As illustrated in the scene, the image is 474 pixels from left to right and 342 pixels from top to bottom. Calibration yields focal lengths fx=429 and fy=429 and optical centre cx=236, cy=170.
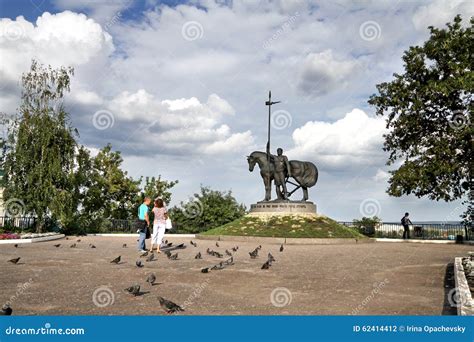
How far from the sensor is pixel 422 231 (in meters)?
34.2

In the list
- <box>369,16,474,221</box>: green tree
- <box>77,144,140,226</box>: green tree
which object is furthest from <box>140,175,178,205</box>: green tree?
<box>369,16,474,221</box>: green tree

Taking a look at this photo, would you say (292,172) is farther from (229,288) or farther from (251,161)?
(229,288)

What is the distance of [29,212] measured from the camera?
2702cm

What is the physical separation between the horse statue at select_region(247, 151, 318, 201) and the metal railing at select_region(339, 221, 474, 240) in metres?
7.80

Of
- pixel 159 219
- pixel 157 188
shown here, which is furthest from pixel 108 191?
pixel 159 219

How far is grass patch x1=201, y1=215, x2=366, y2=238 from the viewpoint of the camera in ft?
82.4

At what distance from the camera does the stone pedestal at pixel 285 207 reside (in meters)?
29.6

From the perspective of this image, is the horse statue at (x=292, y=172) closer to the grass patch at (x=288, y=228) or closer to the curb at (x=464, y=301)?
the grass patch at (x=288, y=228)

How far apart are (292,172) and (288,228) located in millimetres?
6378

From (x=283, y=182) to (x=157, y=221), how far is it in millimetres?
16415

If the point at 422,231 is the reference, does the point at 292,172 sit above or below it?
above

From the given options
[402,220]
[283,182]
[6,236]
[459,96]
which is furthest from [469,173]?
[6,236]

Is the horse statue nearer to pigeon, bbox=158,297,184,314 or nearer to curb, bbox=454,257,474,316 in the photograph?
curb, bbox=454,257,474,316

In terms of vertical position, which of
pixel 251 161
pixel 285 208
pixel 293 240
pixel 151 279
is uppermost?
pixel 251 161
